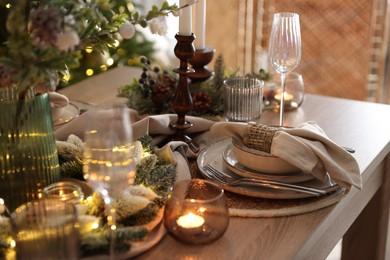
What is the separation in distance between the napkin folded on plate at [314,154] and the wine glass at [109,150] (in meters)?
0.34

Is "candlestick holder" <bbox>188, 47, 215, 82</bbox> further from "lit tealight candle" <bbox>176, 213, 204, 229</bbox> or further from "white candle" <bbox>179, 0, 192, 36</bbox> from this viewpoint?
"lit tealight candle" <bbox>176, 213, 204, 229</bbox>

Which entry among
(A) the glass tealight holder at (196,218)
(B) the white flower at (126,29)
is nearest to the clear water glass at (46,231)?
(A) the glass tealight holder at (196,218)

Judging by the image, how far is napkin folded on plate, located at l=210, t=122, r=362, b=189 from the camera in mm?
1109

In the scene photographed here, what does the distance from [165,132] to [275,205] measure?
0.34 m

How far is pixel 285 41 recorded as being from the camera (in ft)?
4.40

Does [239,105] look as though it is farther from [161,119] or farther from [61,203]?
[61,203]

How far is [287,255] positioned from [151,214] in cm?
22

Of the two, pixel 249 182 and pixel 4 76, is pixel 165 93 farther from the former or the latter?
pixel 4 76

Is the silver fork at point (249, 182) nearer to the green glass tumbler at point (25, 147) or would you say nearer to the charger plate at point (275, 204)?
the charger plate at point (275, 204)

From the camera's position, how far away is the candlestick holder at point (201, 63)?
5.02 ft

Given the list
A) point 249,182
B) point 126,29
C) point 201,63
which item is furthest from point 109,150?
point 201,63

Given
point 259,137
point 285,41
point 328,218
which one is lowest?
point 328,218

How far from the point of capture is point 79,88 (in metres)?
1.78

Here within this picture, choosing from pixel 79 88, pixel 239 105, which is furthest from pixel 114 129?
pixel 79 88
